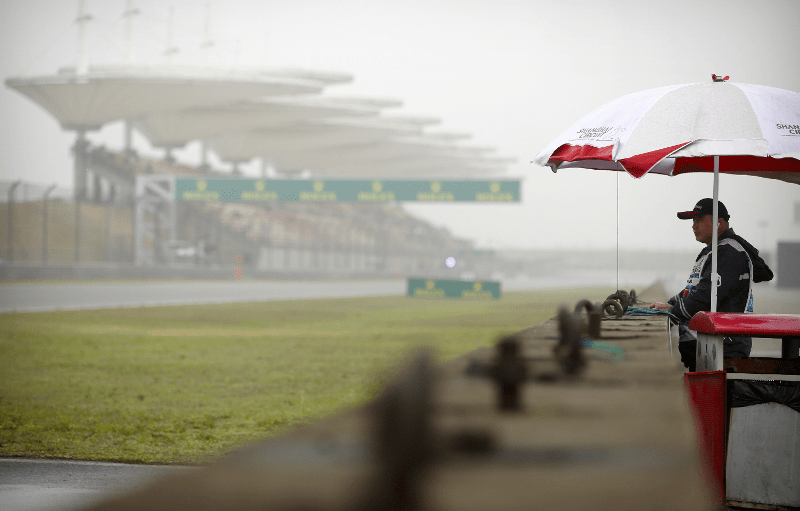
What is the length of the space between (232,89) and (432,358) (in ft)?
196

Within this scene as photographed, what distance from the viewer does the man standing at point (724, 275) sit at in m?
4.46

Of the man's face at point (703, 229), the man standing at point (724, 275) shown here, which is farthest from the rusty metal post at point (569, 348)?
the man's face at point (703, 229)

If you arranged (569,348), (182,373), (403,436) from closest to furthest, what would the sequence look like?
(403,436), (569,348), (182,373)

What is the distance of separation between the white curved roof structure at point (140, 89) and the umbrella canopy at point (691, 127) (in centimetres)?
5460

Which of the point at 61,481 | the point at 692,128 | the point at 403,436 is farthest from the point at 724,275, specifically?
the point at 61,481

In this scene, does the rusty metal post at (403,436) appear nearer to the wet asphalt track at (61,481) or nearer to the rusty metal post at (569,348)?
the rusty metal post at (569,348)

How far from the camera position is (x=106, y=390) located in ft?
33.1

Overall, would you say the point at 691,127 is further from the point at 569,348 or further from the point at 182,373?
the point at 182,373

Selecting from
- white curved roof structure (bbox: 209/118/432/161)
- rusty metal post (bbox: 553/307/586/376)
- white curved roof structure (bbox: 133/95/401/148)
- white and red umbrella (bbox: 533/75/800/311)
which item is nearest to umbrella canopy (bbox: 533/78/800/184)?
white and red umbrella (bbox: 533/75/800/311)

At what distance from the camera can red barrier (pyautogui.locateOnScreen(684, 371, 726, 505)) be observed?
3.86 metres

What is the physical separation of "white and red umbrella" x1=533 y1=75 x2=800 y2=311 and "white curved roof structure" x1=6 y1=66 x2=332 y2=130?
179 ft

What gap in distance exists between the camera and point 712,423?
3877 mm

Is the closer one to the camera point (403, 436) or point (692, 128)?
point (403, 436)

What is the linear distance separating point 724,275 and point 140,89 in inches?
2349
